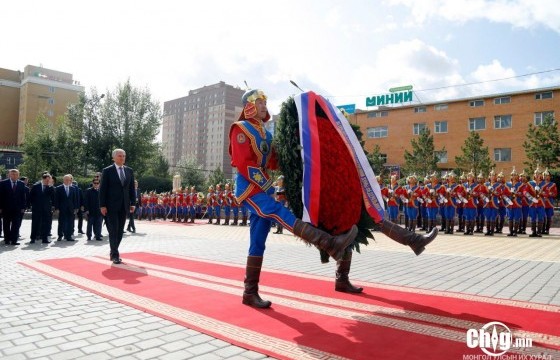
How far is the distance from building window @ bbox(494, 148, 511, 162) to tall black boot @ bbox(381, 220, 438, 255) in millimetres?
44754

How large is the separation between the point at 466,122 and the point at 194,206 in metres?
34.9

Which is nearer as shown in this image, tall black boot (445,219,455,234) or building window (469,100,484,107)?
tall black boot (445,219,455,234)

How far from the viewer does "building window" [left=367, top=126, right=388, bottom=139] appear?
51.0m

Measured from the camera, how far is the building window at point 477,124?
43.9 meters

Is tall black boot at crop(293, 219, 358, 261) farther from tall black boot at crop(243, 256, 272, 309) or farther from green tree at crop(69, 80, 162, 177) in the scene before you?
green tree at crop(69, 80, 162, 177)

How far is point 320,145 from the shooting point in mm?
4207

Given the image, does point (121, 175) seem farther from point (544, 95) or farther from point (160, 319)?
point (544, 95)

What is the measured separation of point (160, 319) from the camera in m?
3.70

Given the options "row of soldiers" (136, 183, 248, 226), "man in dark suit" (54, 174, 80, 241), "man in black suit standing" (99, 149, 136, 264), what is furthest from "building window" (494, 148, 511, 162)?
"man in black suit standing" (99, 149, 136, 264)

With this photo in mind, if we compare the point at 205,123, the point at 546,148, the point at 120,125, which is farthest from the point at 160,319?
the point at 205,123

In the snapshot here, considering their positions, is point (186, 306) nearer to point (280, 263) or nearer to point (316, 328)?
point (316, 328)

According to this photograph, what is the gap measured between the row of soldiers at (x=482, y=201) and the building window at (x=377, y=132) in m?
36.3

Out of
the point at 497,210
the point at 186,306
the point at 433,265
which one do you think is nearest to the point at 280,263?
the point at 433,265

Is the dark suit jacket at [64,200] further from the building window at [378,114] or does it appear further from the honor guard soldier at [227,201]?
the building window at [378,114]
